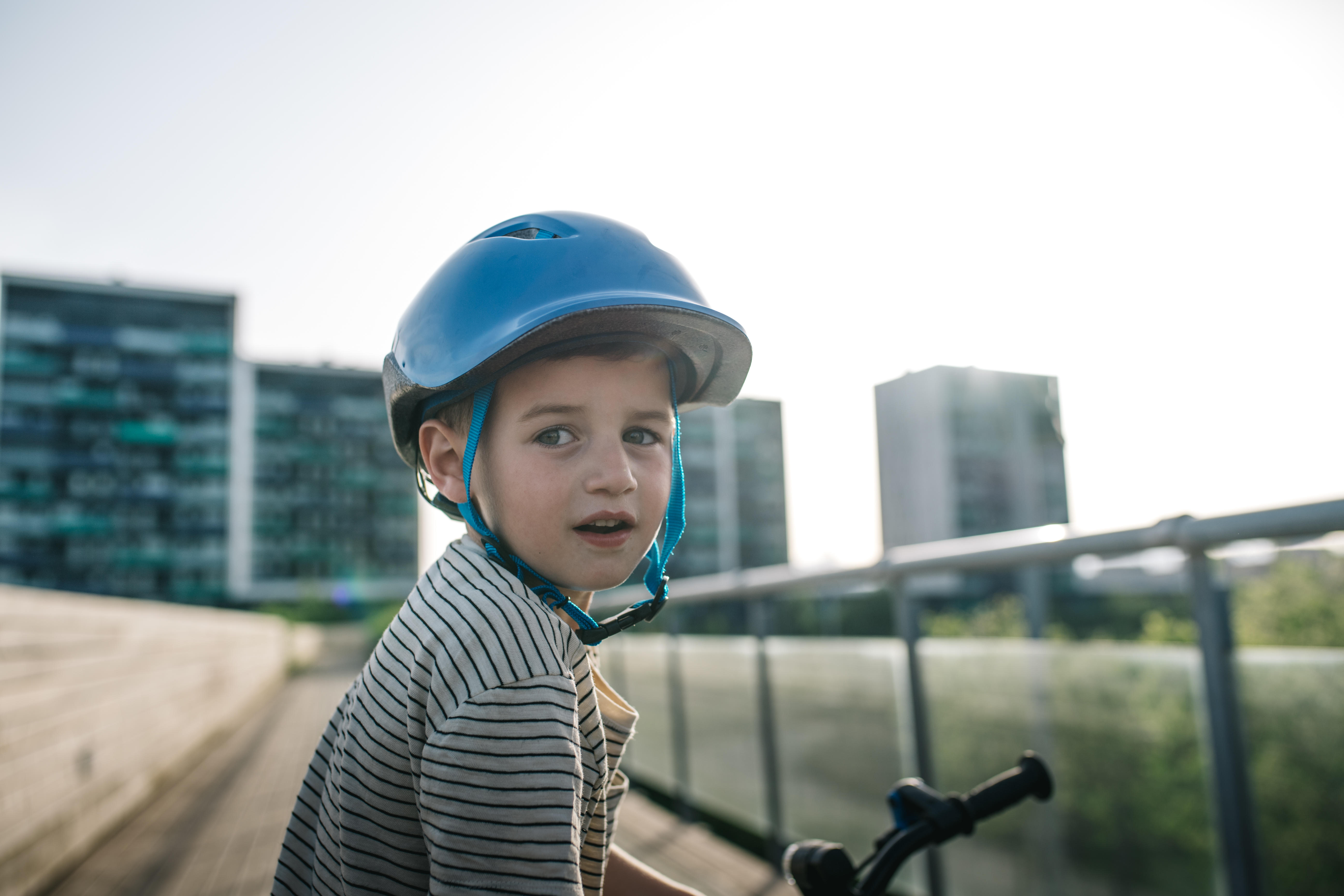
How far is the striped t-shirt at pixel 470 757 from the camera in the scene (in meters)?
0.80

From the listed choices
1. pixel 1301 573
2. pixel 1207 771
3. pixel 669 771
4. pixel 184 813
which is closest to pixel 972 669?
pixel 1207 771

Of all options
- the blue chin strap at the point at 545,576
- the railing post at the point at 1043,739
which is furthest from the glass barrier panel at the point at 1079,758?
the blue chin strap at the point at 545,576

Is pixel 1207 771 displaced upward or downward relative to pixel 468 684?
downward

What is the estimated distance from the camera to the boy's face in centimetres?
105

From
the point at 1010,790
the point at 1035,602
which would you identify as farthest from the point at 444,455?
the point at 1035,602

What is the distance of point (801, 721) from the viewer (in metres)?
4.07

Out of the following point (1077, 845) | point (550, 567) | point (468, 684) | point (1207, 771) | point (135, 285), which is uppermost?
point (135, 285)

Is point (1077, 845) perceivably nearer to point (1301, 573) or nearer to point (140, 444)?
point (1301, 573)

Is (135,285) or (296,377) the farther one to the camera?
(296,377)

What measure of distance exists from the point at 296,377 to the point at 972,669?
7384cm

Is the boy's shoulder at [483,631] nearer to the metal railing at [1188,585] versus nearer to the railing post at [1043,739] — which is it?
the metal railing at [1188,585]

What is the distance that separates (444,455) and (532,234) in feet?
1.14

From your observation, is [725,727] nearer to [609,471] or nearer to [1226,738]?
[1226,738]

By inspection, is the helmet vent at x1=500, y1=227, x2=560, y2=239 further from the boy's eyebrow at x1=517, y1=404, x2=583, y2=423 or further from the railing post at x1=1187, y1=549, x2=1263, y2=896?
the railing post at x1=1187, y1=549, x2=1263, y2=896
